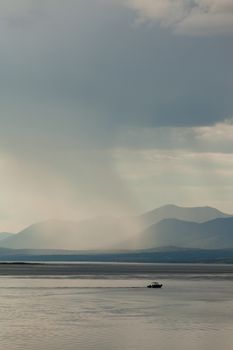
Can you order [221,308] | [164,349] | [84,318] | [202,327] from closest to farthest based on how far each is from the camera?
1. [164,349]
2. [202,327]
3. [84,318]
4. [221,308]

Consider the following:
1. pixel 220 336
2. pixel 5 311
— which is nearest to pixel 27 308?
pixel 5 311

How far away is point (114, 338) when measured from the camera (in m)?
56.2

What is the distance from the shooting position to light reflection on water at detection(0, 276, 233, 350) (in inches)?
2124

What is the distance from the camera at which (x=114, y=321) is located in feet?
221

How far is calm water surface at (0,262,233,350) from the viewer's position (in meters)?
53.9

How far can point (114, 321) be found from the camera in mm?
67500

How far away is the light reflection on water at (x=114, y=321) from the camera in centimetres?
5394

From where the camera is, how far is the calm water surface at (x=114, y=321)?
5394cm

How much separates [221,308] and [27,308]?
22978 millimetres

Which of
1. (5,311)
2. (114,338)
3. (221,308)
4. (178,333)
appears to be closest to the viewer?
(114,338)

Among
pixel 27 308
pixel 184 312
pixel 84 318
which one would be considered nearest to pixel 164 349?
pixel 84 318

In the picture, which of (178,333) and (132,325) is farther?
(132,325)

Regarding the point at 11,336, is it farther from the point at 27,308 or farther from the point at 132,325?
the point at 27,308

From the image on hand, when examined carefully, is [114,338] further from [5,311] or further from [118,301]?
[118,301]
